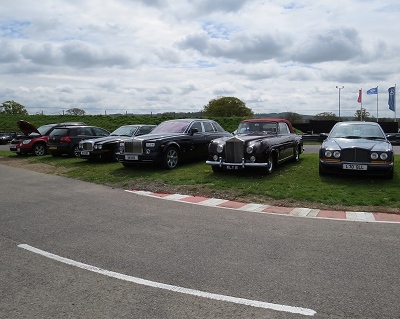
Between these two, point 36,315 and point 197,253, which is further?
point 197,253

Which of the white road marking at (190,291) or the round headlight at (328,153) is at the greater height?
the round headlight at (328,153)

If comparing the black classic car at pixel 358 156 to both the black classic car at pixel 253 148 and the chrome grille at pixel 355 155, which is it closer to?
the chrome grille at pixel 355 155

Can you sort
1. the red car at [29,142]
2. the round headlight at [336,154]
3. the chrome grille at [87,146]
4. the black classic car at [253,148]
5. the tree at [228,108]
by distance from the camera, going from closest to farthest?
the round headlight at [336,154] < the black classic car at [253,148] < the chrome grille at [87,146] < the red car at [29,142] < the tree at [228,108]

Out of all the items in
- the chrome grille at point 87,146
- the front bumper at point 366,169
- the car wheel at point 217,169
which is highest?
the chrome grille at point 87,146

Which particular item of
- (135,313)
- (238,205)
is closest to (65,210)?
(238,205)

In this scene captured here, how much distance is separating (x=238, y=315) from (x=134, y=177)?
873cm

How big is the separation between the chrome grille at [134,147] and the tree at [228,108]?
59601 millimetres

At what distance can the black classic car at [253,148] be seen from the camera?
35.4ft

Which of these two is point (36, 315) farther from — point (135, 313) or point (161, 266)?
point (161, 266)

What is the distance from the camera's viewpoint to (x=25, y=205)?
821cm

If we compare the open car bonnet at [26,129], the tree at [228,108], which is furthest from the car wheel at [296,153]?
the tree at [228,108]

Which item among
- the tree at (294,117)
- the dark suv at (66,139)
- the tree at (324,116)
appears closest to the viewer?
the dark suv at (66,139)

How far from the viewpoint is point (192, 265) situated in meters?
4.59

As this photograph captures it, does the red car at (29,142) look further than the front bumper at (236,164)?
Yes
